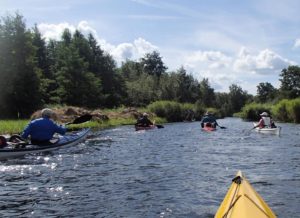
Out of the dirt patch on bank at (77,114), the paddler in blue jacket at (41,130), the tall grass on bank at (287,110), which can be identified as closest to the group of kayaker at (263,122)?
the dirt patch on bank at (77,114)

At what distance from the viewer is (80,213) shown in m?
8.73

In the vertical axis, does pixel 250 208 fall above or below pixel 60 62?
below

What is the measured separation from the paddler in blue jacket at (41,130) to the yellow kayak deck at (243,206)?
11.5 m

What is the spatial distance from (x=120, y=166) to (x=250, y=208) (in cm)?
877

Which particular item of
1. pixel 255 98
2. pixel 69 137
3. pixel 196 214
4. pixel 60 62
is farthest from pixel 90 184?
pixel 255 98

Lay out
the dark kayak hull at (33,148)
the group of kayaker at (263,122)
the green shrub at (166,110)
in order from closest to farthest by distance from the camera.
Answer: the dark kayak hull at (33,148)
the group of kayaker at (263,122)
the green shrub at (166,110)

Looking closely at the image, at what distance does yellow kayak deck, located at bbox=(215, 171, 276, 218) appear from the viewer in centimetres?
625

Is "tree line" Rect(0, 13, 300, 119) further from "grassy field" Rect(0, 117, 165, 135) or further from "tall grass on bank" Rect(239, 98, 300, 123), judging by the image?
"tall grass on bank" Rect(239, 98, 300, 123)

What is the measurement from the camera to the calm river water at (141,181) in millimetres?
9078

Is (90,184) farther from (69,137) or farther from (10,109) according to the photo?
(10,109)

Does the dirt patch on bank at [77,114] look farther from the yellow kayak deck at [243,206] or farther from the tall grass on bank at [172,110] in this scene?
the yellow kayak deck at [243,206]

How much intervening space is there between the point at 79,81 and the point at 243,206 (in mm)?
55551

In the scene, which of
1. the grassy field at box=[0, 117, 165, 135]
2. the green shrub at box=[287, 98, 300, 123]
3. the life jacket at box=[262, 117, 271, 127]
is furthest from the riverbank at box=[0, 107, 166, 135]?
the green shrub at box=[287, 98, 300, 123]

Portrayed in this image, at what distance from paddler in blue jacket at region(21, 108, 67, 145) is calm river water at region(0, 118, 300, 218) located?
0.82m
